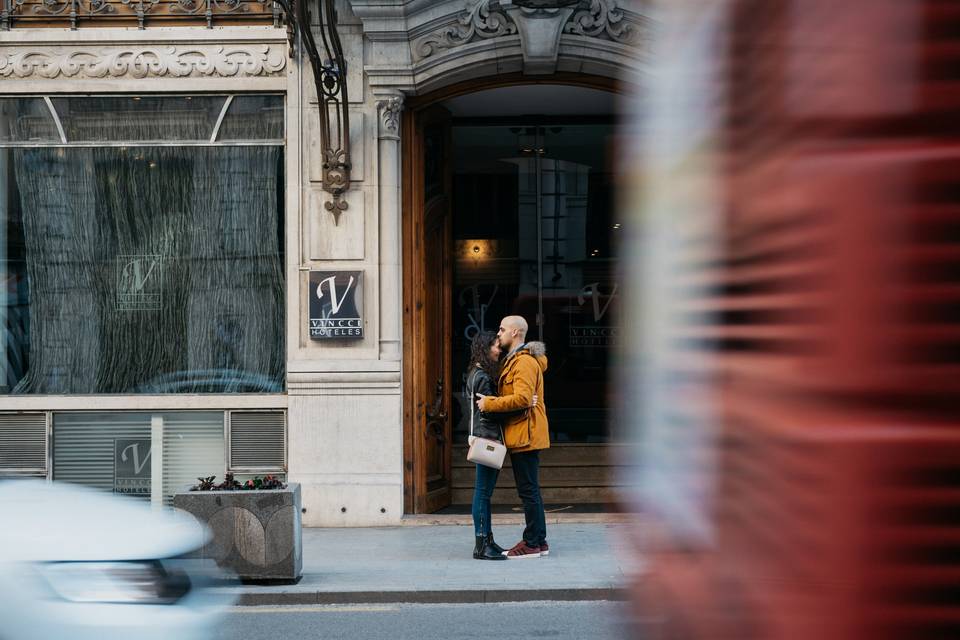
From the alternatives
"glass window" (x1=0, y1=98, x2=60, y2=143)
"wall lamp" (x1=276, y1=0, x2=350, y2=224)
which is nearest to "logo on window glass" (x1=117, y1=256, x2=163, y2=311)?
"glass window" (x1=0, y1=98, x2=60, y2=143)

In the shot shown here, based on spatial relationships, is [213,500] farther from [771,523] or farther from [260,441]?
[771,523]

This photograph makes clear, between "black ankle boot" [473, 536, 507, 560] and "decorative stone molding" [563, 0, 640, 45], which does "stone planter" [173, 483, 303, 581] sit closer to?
"black ankle boot" [473, 536, 507, 560]

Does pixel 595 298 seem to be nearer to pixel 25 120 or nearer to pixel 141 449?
pixel 141 449

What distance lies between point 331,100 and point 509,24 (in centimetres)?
207

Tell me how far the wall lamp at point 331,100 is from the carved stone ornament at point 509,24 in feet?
3.15

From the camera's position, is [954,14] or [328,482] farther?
[328,482]

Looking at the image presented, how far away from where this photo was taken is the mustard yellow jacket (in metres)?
9.38

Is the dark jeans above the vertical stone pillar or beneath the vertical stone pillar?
beneath

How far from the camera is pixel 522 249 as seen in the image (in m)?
14.2

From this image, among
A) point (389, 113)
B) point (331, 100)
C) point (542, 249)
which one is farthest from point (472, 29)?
point (542, 249)

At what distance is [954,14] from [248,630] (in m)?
6.79

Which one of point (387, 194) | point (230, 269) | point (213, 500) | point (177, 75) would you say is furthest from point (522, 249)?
point (213, 500)

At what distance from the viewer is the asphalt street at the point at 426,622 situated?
7.42 m

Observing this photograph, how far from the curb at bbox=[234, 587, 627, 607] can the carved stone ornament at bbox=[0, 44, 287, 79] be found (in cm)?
625
